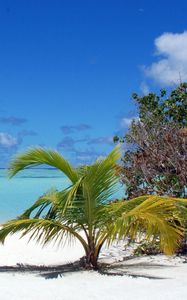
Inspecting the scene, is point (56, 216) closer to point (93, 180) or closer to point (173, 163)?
point (93, 180)

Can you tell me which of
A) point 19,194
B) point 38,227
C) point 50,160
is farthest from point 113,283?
point 19,194

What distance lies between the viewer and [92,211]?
781 centimetres

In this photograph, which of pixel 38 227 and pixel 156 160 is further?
pixel 156 160

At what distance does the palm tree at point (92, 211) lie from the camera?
297 inches

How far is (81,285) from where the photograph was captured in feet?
21.5

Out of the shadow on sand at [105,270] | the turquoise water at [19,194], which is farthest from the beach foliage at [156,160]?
the shadow on sand at [105,270]

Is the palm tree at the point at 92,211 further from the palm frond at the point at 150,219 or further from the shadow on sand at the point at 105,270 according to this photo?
the shadow on sand at the point at 105,270

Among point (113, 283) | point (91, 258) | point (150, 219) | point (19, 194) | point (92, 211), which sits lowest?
point (113, 283)

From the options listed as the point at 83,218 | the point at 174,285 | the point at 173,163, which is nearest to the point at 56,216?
the point at 83,218

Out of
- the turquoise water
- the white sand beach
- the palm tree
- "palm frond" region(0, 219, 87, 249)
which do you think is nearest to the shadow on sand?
the white sand beach

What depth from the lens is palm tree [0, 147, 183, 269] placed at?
755cm

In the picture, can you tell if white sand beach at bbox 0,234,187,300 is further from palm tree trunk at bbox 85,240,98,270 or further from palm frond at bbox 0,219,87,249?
palm frond at bbox 0,219,87,249

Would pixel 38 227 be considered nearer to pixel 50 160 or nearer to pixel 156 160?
pixel 50 160

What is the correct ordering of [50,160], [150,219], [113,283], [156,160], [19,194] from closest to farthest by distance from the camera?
[113,283]
[150,219]
[50,160]
[156,160]
[19,194]
